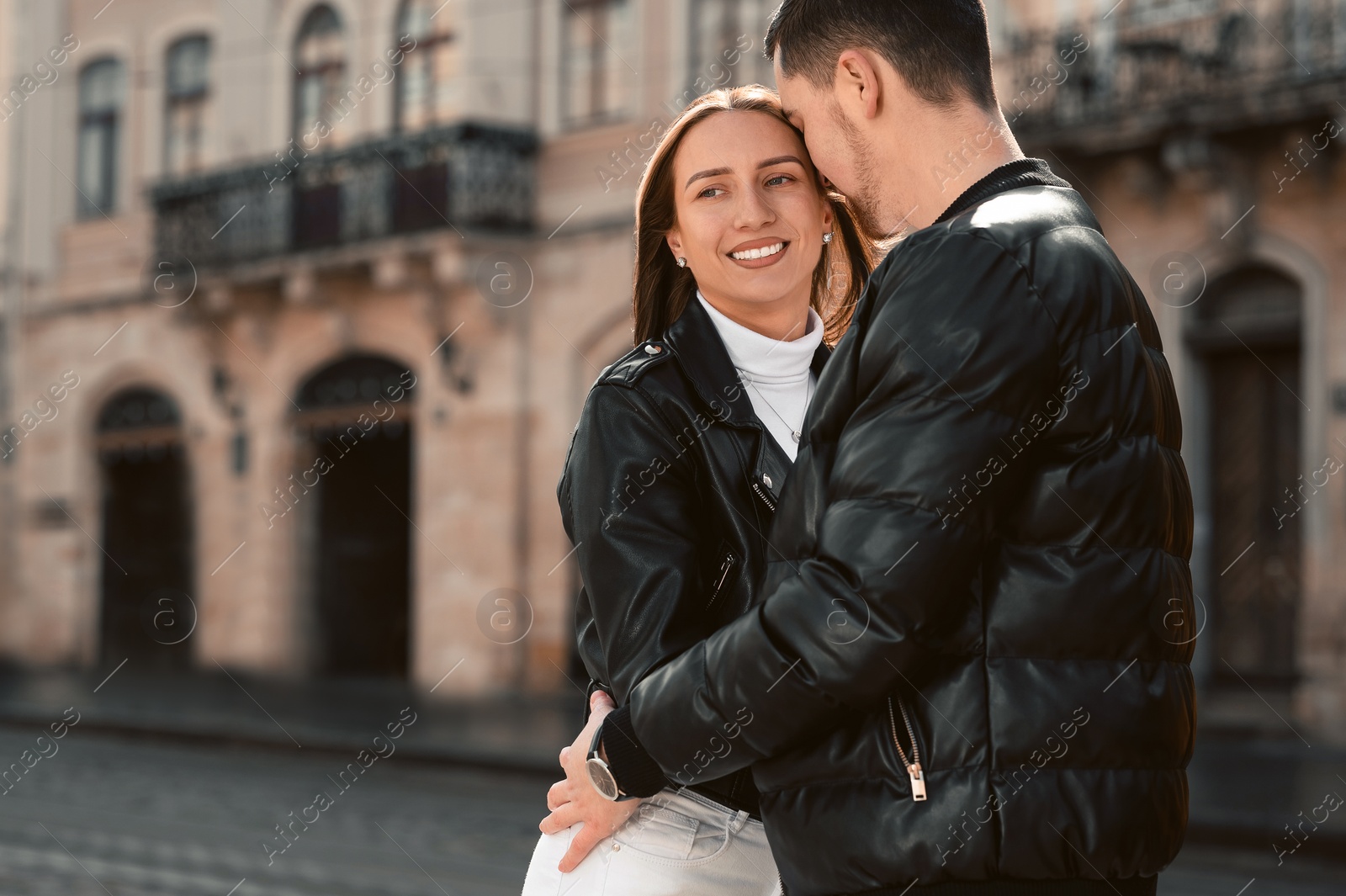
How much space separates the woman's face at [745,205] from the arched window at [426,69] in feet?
54.3

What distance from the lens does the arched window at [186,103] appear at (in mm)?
21516

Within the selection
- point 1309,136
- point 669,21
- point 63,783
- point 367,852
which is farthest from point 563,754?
point 669,21

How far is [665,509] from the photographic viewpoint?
2.19 meters

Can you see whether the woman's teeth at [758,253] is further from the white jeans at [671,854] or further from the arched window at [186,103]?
the arched window at [186,103]

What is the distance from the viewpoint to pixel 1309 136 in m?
13.0

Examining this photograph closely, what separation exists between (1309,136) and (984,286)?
488 inches

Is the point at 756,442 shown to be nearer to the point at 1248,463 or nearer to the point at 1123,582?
the point at 1123,582

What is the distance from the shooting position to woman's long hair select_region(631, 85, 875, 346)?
2506 mm

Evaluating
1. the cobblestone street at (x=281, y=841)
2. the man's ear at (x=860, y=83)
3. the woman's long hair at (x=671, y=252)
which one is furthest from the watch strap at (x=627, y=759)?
the cobblestone street at (x=281, y=841)

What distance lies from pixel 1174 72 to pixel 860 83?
12628mm

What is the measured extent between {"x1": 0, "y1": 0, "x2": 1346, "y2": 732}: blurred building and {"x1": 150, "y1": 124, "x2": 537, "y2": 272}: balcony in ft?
0.14

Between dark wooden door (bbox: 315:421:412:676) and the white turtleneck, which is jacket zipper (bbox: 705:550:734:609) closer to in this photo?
the white turtleneck

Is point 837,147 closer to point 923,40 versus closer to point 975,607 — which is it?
point 923,40

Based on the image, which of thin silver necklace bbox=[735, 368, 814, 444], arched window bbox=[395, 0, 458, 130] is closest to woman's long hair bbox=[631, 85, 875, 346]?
thin silver necklace bbox=[735, 368, 814, 444]
